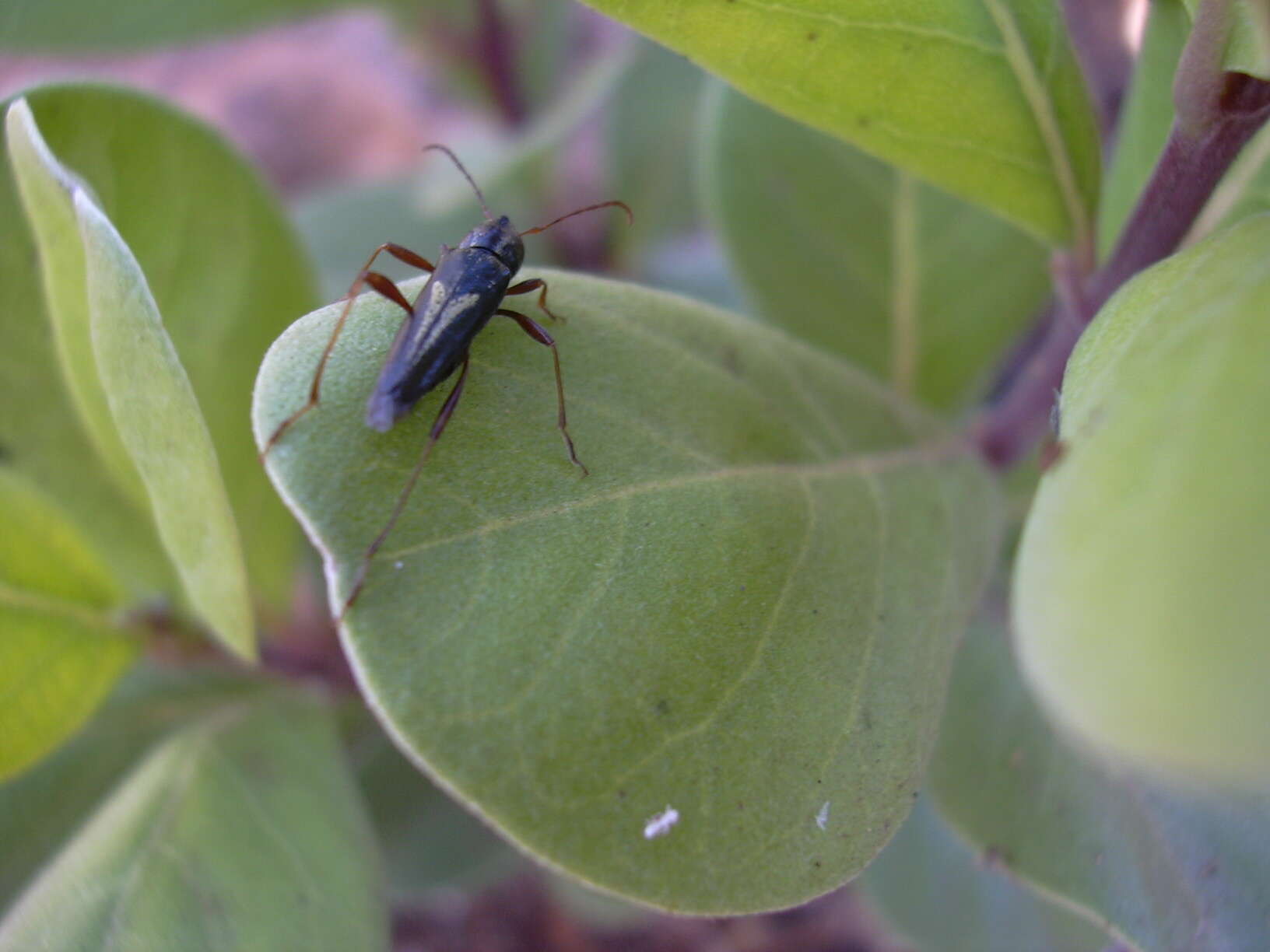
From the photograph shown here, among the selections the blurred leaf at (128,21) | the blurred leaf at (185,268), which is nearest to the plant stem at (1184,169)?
the blurred leaf at (185,268)

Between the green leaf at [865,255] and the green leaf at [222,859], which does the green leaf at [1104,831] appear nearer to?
the green leaf at [865,255]

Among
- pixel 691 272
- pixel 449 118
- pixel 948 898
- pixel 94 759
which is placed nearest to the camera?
pixel 94 759

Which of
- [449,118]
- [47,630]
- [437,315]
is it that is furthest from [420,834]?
[449,118]

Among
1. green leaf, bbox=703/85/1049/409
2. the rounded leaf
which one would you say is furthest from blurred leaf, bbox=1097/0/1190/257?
the rounded leaf

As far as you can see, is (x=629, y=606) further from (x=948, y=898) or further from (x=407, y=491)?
(x=948, y=898)

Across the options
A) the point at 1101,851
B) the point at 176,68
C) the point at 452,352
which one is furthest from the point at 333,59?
the point at 1101,851

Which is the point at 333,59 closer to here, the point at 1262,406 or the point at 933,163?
the point at 933,163
